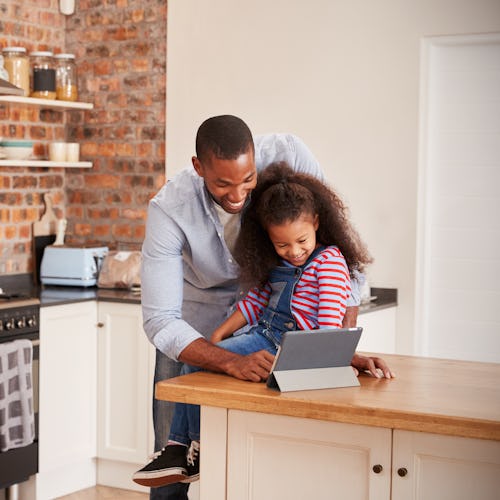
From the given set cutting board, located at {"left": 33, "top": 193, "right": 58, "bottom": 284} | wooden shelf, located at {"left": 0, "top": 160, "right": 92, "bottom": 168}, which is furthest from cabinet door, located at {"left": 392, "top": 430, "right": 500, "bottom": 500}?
cutting board, located at {"left": 33, "top": 193, "right": 58, "bottom": 284}

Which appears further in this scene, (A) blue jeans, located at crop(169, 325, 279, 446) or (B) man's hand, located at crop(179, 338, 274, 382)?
(A) blue jeans, located at crop(169, 325, 279, 446)

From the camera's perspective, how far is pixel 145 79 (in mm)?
5344

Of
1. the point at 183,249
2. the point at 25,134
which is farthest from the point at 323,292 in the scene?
the point at 25,134

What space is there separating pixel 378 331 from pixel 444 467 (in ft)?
7.66

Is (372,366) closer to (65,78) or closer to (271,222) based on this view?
(271,222)

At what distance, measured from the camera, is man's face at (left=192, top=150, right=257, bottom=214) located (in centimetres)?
243

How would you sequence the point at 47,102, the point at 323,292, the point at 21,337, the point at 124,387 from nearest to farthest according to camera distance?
the point at 323,292
the point at 21,337
the point at 124,387
the point at 47,102

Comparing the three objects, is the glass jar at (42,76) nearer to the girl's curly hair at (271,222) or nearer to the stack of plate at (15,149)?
the stack of plate at (15,149)

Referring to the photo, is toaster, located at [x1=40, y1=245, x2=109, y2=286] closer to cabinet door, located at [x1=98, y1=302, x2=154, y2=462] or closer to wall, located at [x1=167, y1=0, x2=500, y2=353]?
cabinet door, located at [x1=98, y1=302, x2=154, y2=462]

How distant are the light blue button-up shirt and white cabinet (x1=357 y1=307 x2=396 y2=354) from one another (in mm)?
1530

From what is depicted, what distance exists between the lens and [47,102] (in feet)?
16.8

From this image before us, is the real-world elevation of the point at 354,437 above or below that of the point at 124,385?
above

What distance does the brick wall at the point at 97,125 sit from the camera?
17.2 feet

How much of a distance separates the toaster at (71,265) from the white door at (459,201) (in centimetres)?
A: 172
